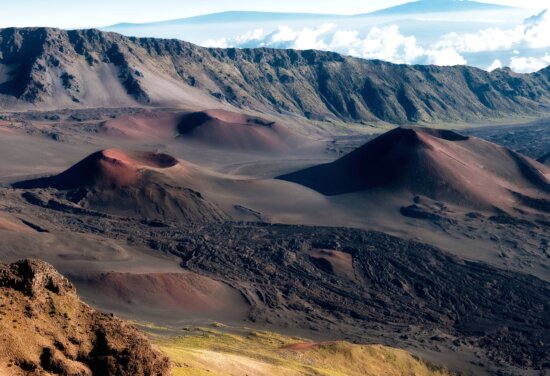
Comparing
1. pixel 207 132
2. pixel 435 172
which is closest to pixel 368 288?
pixel 435 172

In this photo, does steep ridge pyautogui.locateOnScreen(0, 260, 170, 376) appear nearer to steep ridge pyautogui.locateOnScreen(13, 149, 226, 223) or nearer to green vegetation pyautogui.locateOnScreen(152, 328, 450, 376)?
green vegetation pyautogui.locateOnScreen(152, 328, 450, 376)

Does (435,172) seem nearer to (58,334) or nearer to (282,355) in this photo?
(282,355)

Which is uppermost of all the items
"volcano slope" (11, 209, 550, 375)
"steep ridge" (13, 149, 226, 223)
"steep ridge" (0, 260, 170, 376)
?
"steep ridge" (0, 260, 170, 376)

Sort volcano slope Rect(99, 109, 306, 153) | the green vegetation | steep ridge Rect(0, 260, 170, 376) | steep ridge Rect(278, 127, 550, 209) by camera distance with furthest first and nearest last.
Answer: volcano slope Rect(99, 109, 306, 153) → steep ridge Rect(278, 127, 550, 209) → the green vegetation → steep ridge Rect(0, 260, 170, 376)

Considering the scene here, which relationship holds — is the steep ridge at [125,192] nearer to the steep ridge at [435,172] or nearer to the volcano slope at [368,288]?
the volcano slope at [368,288]

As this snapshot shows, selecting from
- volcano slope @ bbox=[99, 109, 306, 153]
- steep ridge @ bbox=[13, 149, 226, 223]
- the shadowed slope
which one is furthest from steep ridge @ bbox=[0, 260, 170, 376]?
the shadowed slope

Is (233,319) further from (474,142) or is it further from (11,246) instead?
(474,142)

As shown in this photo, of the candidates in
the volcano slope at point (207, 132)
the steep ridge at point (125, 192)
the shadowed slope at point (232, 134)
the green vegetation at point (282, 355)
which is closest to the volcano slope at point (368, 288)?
the green vegetation at point (282, 355)

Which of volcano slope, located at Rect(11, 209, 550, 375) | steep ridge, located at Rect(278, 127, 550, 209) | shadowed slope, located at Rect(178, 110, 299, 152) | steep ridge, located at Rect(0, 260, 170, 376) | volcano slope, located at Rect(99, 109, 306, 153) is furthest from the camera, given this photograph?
volcano slope, located at Rect(99, 109, 306, 153)
